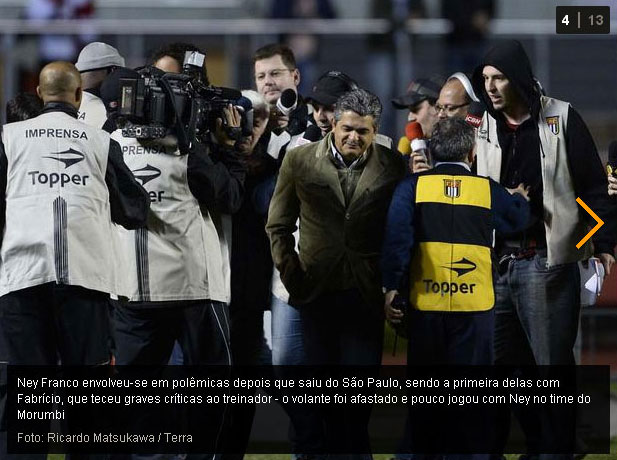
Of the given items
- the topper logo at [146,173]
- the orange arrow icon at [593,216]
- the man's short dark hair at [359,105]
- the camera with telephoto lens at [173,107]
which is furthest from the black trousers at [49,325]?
the orange arrow icon at [593,216]

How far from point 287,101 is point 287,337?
111 cm

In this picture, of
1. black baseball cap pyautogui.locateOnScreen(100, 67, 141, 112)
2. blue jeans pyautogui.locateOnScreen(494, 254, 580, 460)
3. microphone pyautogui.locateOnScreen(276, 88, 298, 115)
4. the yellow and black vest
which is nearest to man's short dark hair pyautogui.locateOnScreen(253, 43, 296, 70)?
microphone pyautogui.locateOnScreen(276, 88, 298, 115)

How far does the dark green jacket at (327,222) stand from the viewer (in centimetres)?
660

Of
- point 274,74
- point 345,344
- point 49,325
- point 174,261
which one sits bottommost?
point 345,344

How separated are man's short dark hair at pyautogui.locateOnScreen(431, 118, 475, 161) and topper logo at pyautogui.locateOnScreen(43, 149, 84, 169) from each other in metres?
1.40

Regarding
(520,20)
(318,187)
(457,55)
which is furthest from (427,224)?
(520,20)

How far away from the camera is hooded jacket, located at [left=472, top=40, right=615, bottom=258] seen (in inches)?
268

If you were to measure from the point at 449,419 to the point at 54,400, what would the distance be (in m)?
1.56

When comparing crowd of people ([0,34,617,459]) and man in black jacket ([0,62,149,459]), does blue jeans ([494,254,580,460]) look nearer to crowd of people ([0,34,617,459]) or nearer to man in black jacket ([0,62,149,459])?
crowd of people ([0,34,617,459])

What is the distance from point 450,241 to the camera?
6.44 m

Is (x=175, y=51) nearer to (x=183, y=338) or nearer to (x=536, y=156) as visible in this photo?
(x=183, y=338)

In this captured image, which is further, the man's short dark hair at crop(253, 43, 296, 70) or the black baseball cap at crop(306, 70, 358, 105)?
the man's short dark hair at crop(253, 43, 296, 70)

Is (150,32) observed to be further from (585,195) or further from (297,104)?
(585,195)

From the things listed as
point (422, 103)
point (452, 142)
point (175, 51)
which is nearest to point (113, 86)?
point (175, 51)
